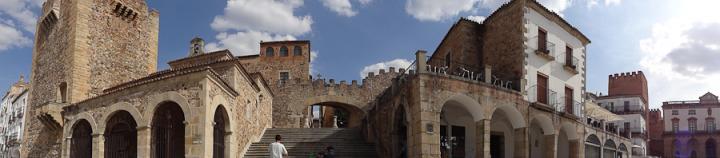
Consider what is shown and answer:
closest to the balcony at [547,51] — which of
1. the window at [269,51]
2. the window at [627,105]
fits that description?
the window at [269,51]

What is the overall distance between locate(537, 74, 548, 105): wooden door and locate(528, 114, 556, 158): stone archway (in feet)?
2.62

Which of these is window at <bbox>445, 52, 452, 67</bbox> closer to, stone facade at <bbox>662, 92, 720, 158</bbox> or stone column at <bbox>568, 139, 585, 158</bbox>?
stone column at <bbox>568, 139, 585, 158</bbox>

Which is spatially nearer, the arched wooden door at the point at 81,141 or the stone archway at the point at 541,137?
the arched wooden door at the point at 81,141

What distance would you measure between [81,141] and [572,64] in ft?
63.9

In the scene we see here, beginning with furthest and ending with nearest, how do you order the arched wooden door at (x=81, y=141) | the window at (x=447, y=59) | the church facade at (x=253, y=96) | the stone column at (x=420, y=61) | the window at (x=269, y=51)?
the window at (x=269, y=51)
the window at (x=447, y=59)
the arched wooden door at (x=81, y=141)
the church facade at (x=253, y=96)
the stone column at (x=420, y=61)

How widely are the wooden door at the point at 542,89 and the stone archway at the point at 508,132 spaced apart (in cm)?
160

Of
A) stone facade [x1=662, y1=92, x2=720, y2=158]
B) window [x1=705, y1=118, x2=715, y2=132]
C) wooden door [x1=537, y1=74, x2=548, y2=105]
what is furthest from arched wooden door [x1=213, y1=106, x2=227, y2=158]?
window [x1=705, y1=118, x2=715, y2=132]

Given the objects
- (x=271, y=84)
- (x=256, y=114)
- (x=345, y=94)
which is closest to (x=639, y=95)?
(x=345, y=94)

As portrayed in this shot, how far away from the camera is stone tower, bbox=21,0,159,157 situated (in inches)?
891

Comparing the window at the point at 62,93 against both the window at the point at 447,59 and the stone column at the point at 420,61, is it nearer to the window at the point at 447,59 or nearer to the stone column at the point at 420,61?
the stone column at the point at 420,61

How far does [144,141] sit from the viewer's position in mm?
18469

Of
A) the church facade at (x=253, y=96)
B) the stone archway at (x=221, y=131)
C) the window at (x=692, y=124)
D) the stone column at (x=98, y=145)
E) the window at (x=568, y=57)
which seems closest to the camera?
the church facade at (x=253, y=96)

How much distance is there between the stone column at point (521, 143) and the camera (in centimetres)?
2050

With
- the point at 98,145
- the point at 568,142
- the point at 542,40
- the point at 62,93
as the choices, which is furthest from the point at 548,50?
the point at 62,93
